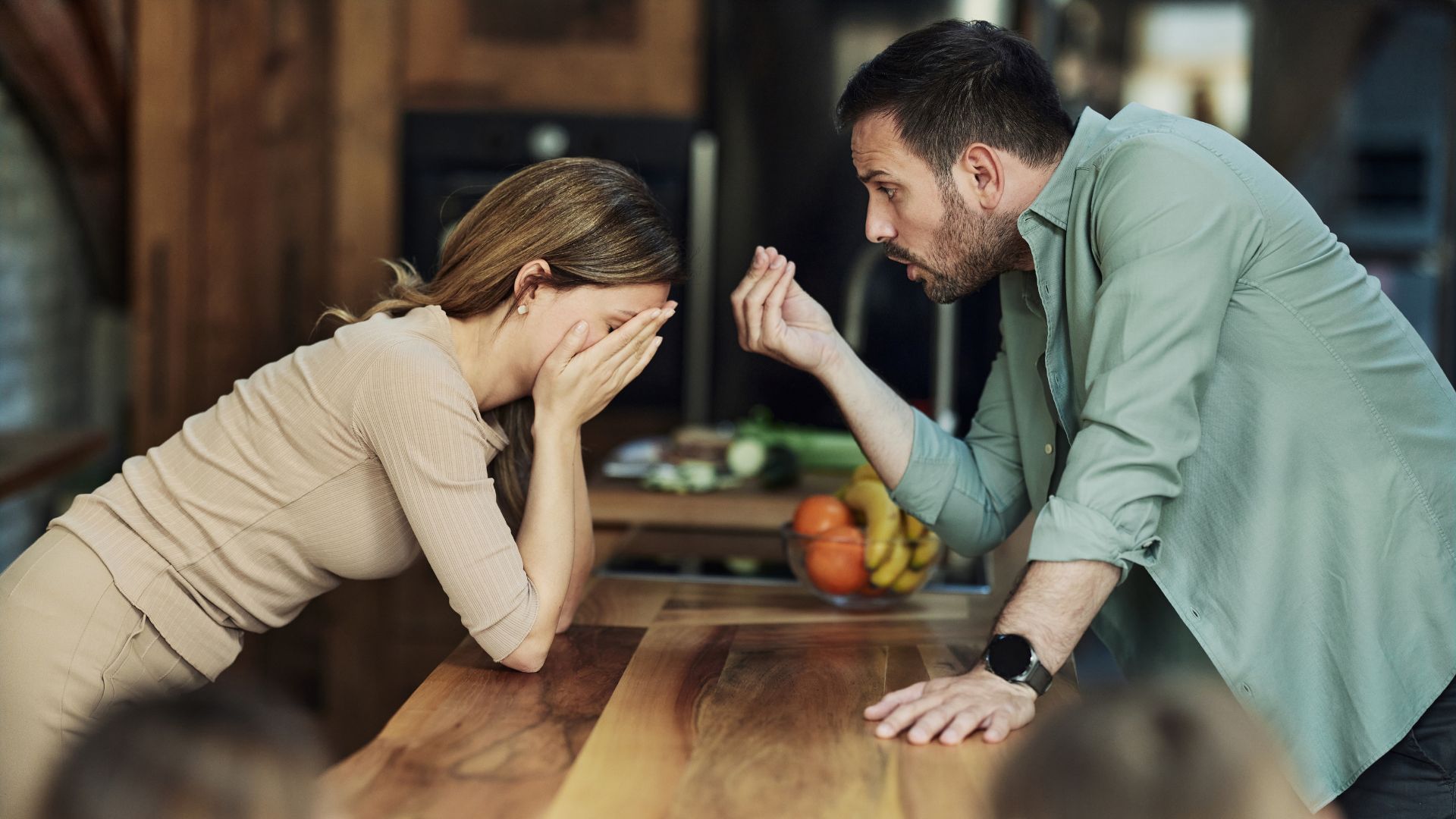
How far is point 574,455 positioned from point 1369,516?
34.5 inches

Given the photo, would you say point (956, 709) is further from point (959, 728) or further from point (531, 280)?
point (531, 280)

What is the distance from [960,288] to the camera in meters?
1.68

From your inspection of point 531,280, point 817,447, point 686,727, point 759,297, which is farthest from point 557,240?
point 817,447

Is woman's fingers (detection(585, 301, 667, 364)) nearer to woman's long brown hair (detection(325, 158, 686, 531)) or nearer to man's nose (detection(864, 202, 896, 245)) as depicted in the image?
woman's long brown hair (detection(325, 158, 686, 531))

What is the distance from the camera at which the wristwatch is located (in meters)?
1.29

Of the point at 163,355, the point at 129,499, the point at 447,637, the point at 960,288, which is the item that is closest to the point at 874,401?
the point at 960,288

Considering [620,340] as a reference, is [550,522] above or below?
below

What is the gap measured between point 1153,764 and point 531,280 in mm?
1092

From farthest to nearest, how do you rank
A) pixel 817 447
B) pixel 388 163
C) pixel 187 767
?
pixel 388 163, pixel 817 447, pixel 187 767

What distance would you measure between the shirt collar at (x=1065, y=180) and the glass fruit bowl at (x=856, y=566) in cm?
44

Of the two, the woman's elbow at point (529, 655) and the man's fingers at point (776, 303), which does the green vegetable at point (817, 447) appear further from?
the woman's elbow at point (529, 655)

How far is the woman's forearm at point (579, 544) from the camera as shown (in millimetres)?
1635

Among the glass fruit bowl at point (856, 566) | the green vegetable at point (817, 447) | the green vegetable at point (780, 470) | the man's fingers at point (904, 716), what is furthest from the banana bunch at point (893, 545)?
the green vegetable at point (817, 447)

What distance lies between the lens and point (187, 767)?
0.62m
